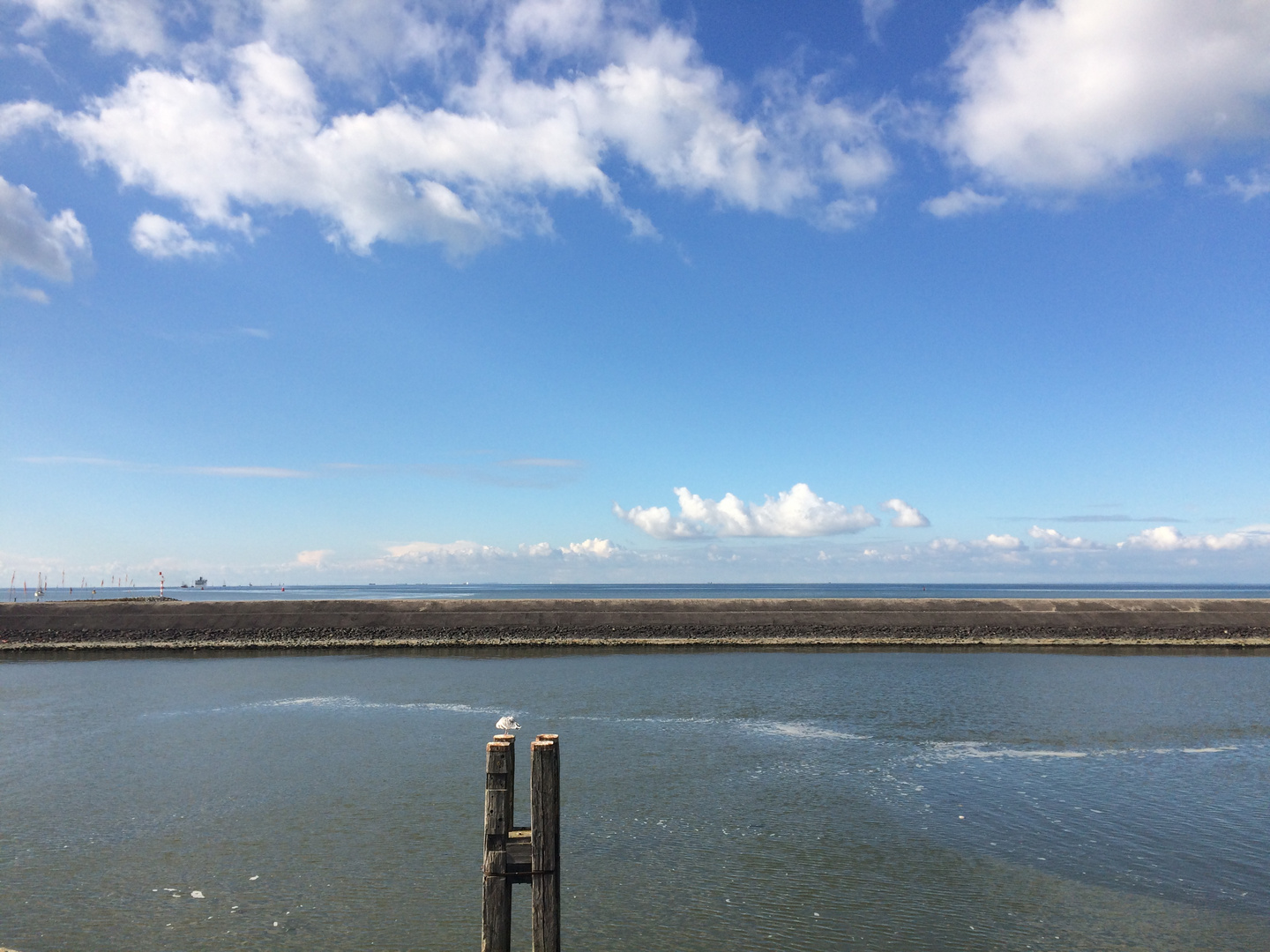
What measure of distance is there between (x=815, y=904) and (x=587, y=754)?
929 cm

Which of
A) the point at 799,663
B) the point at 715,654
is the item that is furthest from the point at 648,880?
the point at 715,654

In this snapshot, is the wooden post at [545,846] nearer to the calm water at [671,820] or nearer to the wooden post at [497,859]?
the wooden post at [497,859]

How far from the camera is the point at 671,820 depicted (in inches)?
575

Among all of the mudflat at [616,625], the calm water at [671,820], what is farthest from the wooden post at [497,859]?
the mudflat at [616,625]

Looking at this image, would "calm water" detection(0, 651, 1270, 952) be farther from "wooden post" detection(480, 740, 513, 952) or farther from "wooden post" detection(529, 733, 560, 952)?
"wooden post" detection(480, 740, 513, 952)

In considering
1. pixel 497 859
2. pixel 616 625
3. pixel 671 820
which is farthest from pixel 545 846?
pixel 616 625

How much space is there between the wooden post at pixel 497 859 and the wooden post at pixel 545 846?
304 mm

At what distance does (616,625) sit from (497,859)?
39.5 metres

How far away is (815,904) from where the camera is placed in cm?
1110

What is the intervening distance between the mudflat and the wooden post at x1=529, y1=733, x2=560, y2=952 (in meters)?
37.6

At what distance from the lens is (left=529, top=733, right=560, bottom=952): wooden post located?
26.5 ft

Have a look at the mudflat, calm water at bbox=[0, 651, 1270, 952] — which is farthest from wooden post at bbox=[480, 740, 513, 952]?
the mudflat

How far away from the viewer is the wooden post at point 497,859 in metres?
8.06

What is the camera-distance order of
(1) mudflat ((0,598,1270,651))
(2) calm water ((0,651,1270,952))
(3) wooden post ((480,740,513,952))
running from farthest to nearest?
(1) mudflat ((0,598,1270,651)), (2) calm water ((0,651,1270,952)), (3) wooden post ((480,740,513,952))
